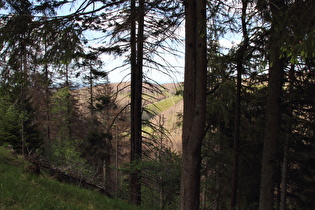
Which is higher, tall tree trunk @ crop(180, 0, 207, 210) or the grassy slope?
tall tree trunk @ crop(180, 0, 207, 210)

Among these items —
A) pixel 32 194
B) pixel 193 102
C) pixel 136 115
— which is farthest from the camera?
pixel 136 115

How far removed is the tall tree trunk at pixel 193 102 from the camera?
4141mm

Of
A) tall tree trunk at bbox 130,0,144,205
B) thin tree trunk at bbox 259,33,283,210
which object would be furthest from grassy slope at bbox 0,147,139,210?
thin tree trunk at bbox 259,33,283,210

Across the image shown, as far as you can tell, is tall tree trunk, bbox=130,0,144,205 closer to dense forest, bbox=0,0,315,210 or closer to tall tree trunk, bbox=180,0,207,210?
dense forest, bbox=0,0,315,210

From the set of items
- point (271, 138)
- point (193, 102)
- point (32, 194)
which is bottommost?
point (32, 194)

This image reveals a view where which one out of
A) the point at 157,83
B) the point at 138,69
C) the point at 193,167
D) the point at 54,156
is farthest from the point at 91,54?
the point at 54,156

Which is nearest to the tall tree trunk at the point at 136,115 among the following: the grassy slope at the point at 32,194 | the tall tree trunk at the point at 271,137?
the grassy slope at the point at 32,194

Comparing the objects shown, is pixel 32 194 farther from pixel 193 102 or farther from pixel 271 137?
pixel 271 137

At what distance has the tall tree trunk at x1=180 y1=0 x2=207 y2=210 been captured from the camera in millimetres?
4141

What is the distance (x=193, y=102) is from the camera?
428 cm

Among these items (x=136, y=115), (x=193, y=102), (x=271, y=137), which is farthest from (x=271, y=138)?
(x=136, y=115)

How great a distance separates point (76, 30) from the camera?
466 cm

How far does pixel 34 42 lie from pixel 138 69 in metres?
4.03

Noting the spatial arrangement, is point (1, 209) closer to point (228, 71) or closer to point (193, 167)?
point (193, 167)
